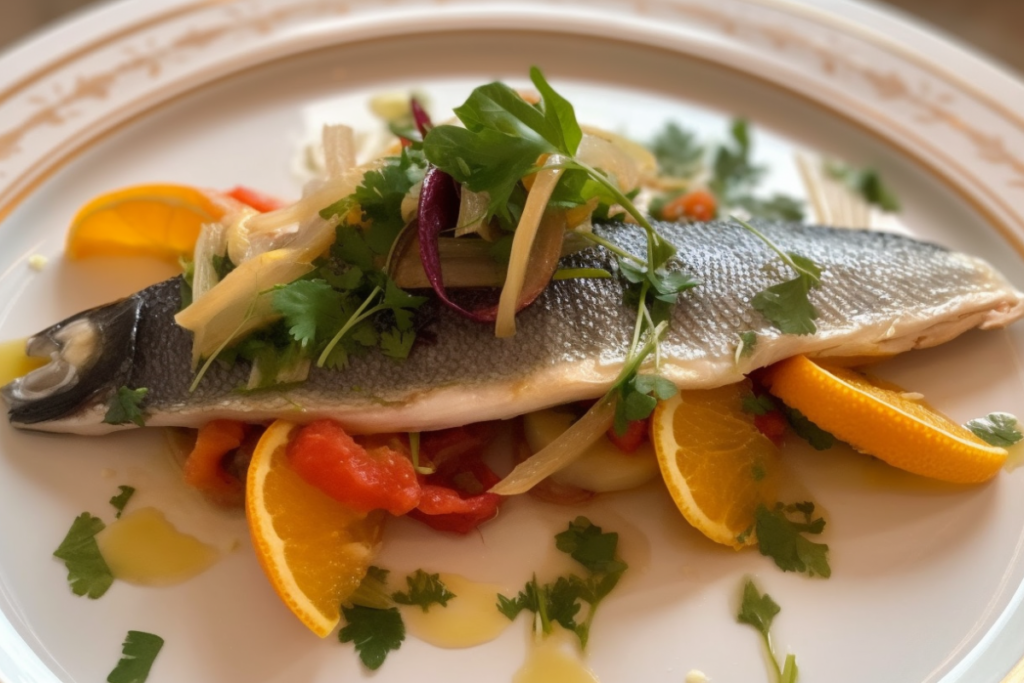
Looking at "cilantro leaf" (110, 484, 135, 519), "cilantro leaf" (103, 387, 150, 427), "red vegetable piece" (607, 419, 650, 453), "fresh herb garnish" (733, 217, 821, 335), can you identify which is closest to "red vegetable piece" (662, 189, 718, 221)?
"fresh herb garnish" (733, 217, 821, 335)

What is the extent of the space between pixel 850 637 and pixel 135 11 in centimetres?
342

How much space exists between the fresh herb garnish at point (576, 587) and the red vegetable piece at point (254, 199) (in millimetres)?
1463

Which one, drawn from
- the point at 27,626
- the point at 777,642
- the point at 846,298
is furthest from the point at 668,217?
the point at 27,626

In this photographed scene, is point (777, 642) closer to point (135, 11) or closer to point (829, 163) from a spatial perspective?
point (829, 163)

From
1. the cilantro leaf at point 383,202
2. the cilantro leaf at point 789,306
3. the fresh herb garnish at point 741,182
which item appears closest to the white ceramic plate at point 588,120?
the fresh herb garnish at point 741,182

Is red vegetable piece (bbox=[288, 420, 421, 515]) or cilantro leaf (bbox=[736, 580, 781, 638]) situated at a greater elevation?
red vegetable piece (bbox=[288, 420, 421, 515])

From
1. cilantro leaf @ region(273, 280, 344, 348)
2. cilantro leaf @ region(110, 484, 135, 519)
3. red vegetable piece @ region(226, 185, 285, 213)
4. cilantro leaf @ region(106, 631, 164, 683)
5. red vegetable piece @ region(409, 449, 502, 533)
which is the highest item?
red vegetable piece @ region(226, 185, 285, 213)

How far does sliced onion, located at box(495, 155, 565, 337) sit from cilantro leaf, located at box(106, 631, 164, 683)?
110 cm

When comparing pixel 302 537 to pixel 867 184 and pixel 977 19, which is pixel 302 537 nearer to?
pixel 867 184

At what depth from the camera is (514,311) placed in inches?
76.3

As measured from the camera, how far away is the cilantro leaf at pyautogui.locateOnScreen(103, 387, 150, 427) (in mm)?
1957

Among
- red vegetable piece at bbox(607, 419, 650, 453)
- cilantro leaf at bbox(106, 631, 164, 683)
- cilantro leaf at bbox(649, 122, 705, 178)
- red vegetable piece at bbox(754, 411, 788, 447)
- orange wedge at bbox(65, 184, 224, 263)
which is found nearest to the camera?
cilantro leaf at bbox(106, 631, 164, 683)

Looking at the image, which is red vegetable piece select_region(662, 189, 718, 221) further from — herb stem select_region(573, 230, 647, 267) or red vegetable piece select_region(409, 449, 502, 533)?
red vegetable piece select_region(409, 449, 502, 533)

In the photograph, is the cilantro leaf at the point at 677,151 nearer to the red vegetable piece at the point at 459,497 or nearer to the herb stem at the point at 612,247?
the herb stem at the point at 612,247
